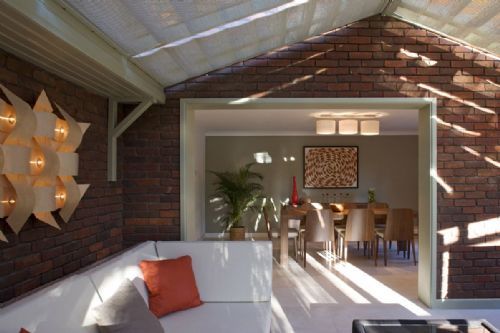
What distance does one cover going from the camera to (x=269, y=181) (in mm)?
9039

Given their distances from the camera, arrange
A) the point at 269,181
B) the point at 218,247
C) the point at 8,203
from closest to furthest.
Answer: the point at 8,203 < the point at 218,247 < the point at 269,181

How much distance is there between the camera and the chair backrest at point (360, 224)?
6219 millimetres

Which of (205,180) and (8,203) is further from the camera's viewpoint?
(205,180)

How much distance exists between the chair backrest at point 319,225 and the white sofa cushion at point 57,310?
4178 mm

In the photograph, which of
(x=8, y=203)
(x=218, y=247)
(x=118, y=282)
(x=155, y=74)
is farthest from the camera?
(x=155, y=74)

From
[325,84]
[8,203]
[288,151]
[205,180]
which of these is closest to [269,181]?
[288,151]

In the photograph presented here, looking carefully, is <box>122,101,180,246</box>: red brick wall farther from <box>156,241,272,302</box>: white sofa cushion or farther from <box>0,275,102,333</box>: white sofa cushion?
<box>0,275,102,333</box>: white sofa cushion

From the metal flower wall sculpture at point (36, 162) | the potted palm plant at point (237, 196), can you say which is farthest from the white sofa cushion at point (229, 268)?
the potted palm plant at point (237, 196)

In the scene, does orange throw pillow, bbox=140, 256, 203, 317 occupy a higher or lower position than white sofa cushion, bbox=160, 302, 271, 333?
higher

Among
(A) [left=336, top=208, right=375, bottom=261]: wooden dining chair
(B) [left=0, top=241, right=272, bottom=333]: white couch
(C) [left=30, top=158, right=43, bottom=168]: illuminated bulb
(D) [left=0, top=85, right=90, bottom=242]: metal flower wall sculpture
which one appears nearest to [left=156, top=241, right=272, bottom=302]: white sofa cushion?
(B) [left=0, top=241, right=272, bottom=333]: white couch

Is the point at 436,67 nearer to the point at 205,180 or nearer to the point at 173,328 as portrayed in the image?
the point at 173,328

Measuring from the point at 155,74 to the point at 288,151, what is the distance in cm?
576

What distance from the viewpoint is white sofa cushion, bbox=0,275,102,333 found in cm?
161

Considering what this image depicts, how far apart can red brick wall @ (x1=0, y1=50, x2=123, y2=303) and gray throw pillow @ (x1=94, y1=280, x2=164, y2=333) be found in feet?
1.69
